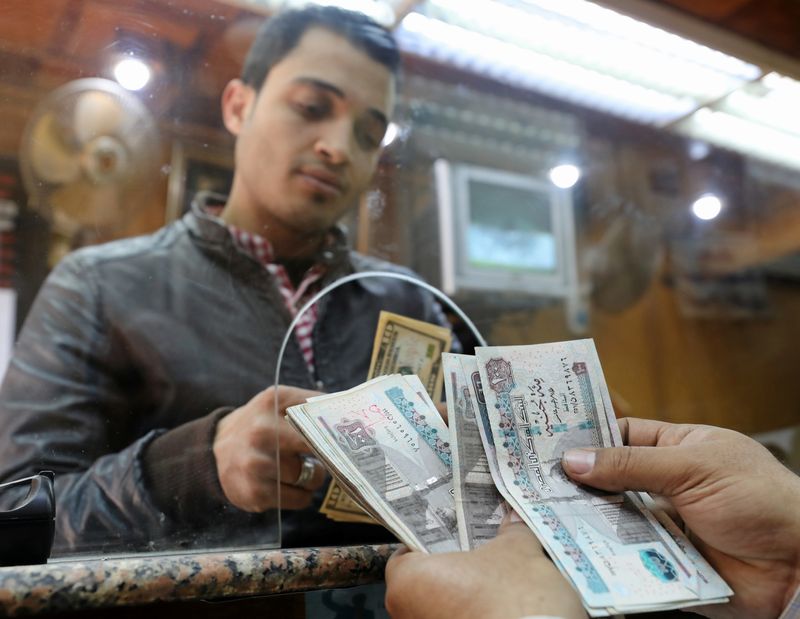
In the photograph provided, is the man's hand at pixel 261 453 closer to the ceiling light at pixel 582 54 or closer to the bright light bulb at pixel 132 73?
the bright light bulb at pixel 132 73

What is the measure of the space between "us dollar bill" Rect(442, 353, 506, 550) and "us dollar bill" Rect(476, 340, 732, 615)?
0.03 meters

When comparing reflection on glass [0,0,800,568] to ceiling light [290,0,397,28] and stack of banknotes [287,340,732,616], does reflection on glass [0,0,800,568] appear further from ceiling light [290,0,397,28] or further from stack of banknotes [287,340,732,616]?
stack of banknotes [287,340,732,616]

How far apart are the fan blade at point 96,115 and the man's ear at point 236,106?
0.22 m

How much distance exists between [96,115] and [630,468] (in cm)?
119

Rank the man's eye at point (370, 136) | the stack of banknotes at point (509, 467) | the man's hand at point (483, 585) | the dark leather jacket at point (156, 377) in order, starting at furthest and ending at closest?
the man's eye at point (370, 136) → the dark leather jacket at point (156, 377) → the stack of banknotes at point (509, 467) → the man's hand at point (483, 585)

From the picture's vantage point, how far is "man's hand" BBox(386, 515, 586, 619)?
2.28 feet

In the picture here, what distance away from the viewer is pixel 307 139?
4.80ft

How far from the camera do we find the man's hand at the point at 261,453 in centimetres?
119

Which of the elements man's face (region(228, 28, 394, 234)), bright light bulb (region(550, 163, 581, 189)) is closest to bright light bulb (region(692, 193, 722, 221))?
bright light bulb (region(550, 163, 581, 189))

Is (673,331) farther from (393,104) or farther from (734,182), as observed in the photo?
(393,104)

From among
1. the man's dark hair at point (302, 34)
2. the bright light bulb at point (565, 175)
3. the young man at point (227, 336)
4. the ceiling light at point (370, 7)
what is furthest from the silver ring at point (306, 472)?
the bright light bulb at point (565, 175)

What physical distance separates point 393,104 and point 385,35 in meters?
0.18

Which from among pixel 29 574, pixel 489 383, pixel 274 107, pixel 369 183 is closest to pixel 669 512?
pixel 489 383

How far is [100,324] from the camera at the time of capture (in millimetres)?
1260
